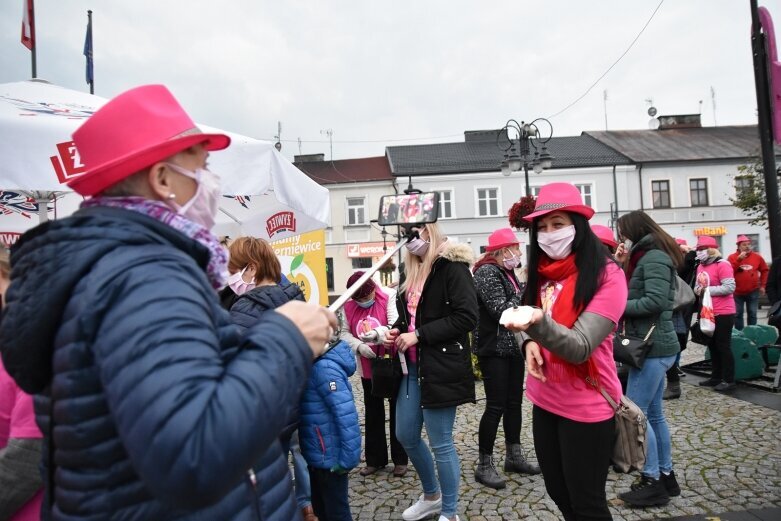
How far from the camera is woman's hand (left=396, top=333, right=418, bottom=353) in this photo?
11.1 feet

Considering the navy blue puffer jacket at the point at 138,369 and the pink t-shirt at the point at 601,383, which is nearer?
the navy blue puffer jacket at the point at 138,369

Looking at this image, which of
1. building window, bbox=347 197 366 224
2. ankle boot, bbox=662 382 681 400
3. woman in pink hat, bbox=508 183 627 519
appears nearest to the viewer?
woman in pink hat, bbox=508 183 627 519

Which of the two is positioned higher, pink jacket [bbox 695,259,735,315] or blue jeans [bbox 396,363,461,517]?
pink jacket [bbox 695,259,735,315]

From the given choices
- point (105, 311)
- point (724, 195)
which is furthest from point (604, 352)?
point (724, 195)

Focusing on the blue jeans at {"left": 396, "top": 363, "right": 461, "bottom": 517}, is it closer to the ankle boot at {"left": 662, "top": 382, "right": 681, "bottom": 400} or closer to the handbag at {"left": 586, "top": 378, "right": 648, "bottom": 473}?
the handbag at {"left": 586, "top": 378, "right": 648, "bottom": 473}

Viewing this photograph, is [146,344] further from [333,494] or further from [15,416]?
[333,494]

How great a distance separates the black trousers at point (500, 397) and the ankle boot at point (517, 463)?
59 millimetres

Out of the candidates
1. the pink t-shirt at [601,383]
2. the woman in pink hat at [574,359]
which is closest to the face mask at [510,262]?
the woman in pink hat at [574,359]

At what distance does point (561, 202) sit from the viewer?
2561 millimetres

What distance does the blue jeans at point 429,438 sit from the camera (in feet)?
11.0

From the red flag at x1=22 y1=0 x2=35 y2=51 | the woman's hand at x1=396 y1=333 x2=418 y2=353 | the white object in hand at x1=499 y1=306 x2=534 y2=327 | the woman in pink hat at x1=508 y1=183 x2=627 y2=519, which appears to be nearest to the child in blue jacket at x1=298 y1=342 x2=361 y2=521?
the woman's hand at x1=396 y1=333 x2=418 y2=353

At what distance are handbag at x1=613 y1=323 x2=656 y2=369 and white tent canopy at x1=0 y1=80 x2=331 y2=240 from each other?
2.71 meters

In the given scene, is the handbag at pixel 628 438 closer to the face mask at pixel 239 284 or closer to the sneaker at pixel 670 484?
the sneaker at pixel 670 484

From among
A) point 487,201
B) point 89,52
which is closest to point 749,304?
point 89,52
